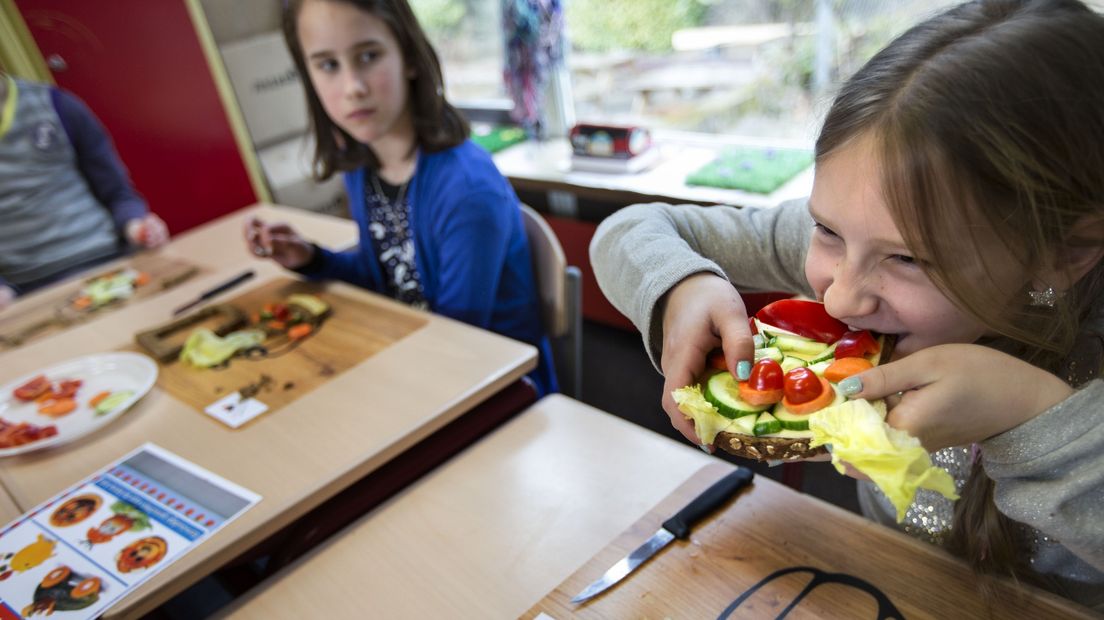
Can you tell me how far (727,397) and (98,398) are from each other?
1.13m

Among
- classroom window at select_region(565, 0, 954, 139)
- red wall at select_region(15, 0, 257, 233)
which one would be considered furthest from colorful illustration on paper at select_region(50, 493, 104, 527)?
red wall at select_region(15, 0, 257, 233)

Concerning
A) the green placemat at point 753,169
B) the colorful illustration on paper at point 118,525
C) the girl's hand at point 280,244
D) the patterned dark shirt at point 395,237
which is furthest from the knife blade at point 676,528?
the green placemat at point 753,169

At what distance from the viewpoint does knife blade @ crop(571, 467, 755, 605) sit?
0.71 metres

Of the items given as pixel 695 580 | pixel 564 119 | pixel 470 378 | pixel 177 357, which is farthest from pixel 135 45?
pixel 695 580

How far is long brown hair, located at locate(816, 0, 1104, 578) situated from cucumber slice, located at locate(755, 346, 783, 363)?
170 millimetres

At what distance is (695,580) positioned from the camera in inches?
27.9

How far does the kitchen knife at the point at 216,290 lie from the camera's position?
58.5 inches

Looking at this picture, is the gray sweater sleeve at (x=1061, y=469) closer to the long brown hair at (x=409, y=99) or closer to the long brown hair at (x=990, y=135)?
the long brown hair at (x=990, y=135)

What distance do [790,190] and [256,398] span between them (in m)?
1.61

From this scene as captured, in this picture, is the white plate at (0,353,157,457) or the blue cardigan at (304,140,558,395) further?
the blue cardigan at (304,140,558,395)

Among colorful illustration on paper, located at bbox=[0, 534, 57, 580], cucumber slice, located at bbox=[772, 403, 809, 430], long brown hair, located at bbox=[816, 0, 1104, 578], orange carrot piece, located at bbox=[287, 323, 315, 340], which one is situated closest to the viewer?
long brown hair, located at bbox=[816, 0, 1104, 578]

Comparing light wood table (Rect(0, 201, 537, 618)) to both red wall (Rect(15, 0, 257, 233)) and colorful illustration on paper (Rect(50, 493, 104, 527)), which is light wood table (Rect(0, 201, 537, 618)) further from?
red wall (Rect(15, 0, 257, 233))

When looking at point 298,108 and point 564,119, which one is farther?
point 298,108

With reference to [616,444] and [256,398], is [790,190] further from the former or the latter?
[256,398]
